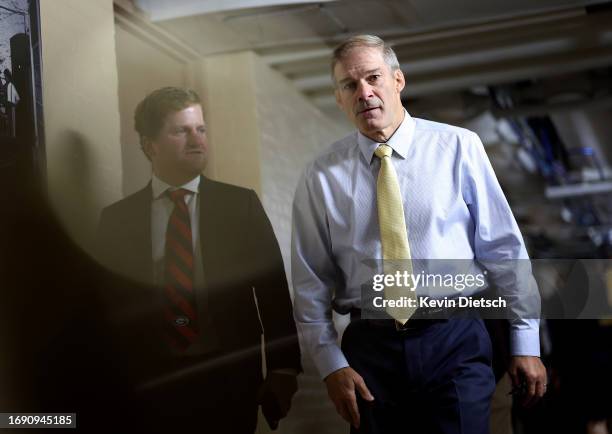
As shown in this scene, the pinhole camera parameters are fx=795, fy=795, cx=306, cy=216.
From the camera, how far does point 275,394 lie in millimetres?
2061

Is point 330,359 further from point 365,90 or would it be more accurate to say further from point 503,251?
point 365,90

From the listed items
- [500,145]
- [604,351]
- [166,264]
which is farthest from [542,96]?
[166,264]

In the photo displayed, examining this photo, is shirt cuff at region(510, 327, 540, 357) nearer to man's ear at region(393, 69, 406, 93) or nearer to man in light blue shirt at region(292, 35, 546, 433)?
man in light blue shirt at region(292, 35, 546, 433)

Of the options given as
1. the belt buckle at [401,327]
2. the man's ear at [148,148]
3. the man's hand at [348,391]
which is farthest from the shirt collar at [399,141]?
the man's ear at [148,148]

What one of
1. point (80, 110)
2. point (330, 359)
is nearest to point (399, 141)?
point (330, 359)

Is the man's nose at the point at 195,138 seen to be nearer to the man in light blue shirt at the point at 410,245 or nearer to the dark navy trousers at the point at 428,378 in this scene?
the man in light blue shirt at the point at 410,245

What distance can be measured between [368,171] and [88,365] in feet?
2.83

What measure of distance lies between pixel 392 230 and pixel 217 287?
0.55 metres

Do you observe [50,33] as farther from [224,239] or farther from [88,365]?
[88,365]

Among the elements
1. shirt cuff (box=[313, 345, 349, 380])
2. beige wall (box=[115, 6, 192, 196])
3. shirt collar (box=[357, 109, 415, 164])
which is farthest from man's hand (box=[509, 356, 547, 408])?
beige wall (box=[115, 6, 192, 196])

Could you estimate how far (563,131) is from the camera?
412 centimetres

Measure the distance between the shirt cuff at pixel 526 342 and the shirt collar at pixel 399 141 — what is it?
0.47 meters

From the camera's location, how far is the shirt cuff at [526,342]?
5.70 ft

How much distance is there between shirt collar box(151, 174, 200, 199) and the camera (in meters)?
2.14
